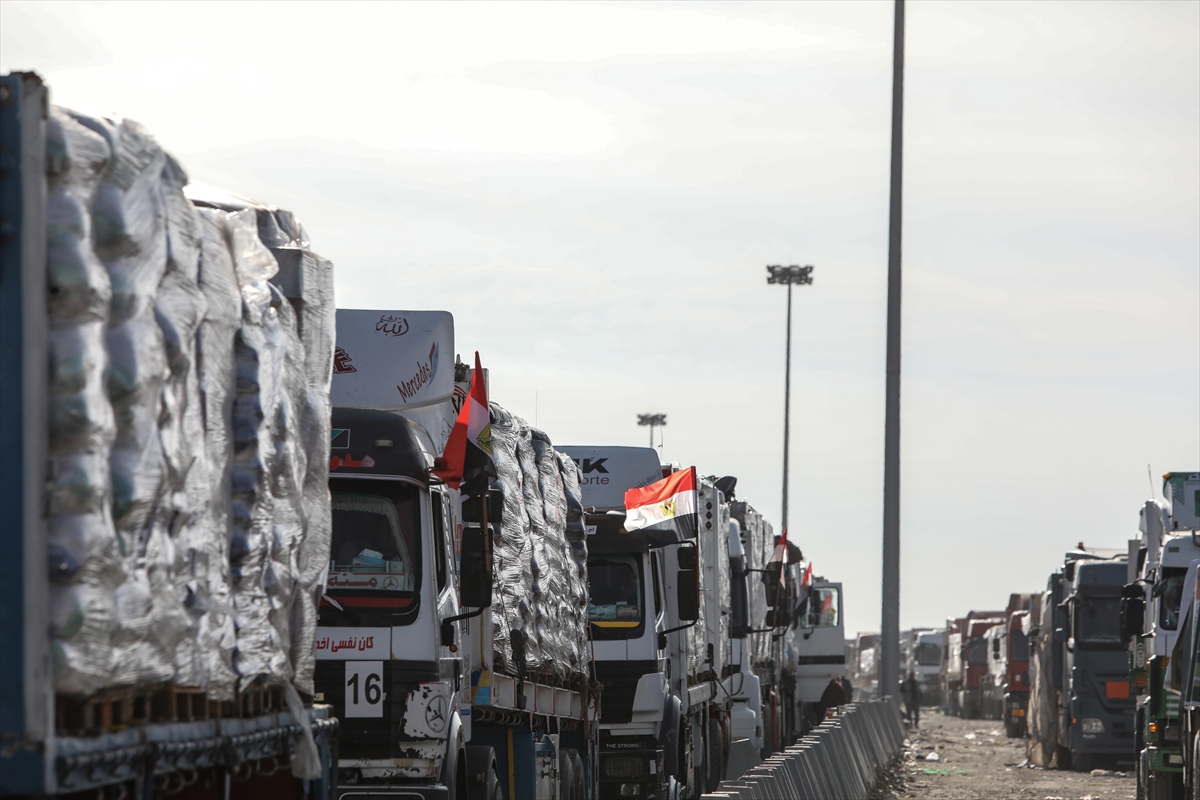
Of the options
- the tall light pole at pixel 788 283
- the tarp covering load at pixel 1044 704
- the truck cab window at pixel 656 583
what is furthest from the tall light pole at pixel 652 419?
the truck cab window at pixel 656 583

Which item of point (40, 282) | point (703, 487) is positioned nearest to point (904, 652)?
point (703, 487)

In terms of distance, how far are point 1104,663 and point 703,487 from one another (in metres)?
10.4

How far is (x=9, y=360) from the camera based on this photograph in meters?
4.16

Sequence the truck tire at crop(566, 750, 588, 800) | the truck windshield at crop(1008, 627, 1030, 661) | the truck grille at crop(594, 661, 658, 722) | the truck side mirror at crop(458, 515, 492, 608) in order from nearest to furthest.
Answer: the truck side mirror at crop(458, 515, 492, 608) → the truck tire at crop(566, 750, 588, 800) → the truck grille at crop(594, 661, 658, 722) → the truck windshield at crop(1008, 627, 1030, 661)

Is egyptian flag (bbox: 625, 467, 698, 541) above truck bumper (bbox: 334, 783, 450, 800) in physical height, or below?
above

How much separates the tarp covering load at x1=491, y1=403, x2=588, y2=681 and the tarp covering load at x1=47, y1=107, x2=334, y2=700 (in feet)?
14.9

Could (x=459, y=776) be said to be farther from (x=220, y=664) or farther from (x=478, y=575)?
(x=220, y=664)

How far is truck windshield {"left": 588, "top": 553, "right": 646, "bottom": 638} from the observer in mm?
16406

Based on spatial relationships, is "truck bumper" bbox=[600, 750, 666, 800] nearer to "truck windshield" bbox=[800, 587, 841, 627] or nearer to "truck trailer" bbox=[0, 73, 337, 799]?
"truck trailer" bbox=[0, 73, 337, 799]

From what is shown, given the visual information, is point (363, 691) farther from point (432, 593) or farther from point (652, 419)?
point (652, 419)

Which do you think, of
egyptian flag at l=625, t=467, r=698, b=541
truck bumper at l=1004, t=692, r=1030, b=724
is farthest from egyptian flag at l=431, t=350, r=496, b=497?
truck bumper at l=1004, t=692, r=1030, b=724

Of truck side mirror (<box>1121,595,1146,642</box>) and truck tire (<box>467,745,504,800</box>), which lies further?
truck side mirror (<box>1121,595,1146,642</box>)

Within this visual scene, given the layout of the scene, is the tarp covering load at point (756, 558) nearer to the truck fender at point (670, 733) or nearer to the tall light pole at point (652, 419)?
the truck fender at point (670, 733)

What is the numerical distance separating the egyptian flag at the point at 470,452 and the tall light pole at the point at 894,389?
1853 centimetres
